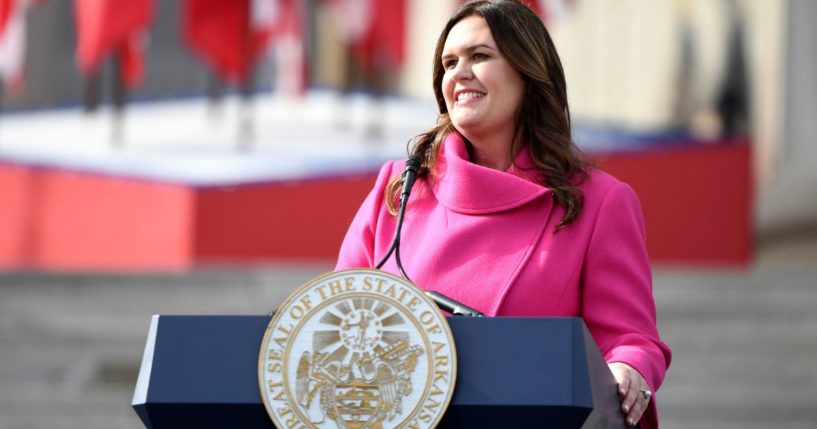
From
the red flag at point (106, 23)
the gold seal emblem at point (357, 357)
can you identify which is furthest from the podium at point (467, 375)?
the red flag at point (106, 23)

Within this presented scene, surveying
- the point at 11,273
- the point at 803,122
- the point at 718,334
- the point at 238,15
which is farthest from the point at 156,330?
the point at 803,122

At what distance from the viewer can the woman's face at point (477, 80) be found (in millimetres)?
2551

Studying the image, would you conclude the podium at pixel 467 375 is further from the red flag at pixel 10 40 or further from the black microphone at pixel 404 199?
the red flag at pixel 10 40

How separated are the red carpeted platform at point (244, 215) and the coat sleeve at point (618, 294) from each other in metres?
7.15

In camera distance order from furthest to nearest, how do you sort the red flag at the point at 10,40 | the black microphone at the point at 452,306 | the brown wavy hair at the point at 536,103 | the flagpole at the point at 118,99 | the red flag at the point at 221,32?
the flagpole at the point at 118,99, the red flag at the point at 10,40, the red flag at the point at 221,32, the brown wavy hair at the point at 536,103, the black microphone at the point at 452,306

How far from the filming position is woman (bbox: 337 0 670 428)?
2488 millimetres

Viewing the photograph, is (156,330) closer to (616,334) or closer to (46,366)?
(616,334)

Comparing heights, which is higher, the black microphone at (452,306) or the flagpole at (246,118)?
the black microphone at (452,306)

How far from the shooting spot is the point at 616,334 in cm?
250

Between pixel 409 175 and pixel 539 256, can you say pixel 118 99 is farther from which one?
pixel 539 256

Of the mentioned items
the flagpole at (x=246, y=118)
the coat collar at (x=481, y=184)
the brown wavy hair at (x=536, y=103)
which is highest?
the brown wavy hair at (x=536, y=103)

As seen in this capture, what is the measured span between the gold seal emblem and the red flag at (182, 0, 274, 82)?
26.5ft

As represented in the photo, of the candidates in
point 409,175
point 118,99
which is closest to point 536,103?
point 409,175

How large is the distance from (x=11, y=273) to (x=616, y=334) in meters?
6.06
